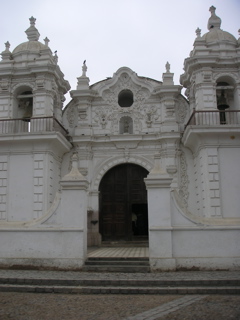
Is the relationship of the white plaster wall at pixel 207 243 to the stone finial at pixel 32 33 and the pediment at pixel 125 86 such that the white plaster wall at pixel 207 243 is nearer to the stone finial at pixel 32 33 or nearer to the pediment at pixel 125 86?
the pediment at pixel 125 86

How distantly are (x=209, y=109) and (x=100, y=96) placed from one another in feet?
17.6

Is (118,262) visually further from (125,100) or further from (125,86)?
(125,100)

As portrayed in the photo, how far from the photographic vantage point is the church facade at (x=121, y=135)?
598 inches

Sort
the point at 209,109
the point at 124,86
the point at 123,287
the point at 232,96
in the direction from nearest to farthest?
the point at 123,287
the point at 209,109
the point at 232,96
the point at 124,86

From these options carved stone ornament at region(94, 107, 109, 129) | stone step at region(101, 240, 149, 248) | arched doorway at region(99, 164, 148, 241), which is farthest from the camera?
carved stone ornament at region(94, 107, 109, 129)

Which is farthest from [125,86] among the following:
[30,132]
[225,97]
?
[30,132]

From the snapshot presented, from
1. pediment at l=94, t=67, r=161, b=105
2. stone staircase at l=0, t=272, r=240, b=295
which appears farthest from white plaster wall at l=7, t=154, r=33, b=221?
stone staircase at l=0, t=272, r=240, b=295

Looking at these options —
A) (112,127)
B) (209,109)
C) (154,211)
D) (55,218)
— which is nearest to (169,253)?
(154,211)

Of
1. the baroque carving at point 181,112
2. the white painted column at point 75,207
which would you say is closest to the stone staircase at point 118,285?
the white painted column at point 75,207

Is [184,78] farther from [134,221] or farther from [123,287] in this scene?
[123,287]

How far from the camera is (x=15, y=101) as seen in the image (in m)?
17.2

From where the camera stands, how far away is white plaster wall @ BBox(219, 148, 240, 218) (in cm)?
1473

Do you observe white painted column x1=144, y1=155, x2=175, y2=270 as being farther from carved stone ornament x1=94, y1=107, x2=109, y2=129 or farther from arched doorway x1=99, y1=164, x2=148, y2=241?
carved stone ornament x1=94, y1=107, x2=109, y2=129

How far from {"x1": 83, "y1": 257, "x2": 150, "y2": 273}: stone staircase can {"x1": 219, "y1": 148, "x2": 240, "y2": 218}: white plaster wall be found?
532cm
